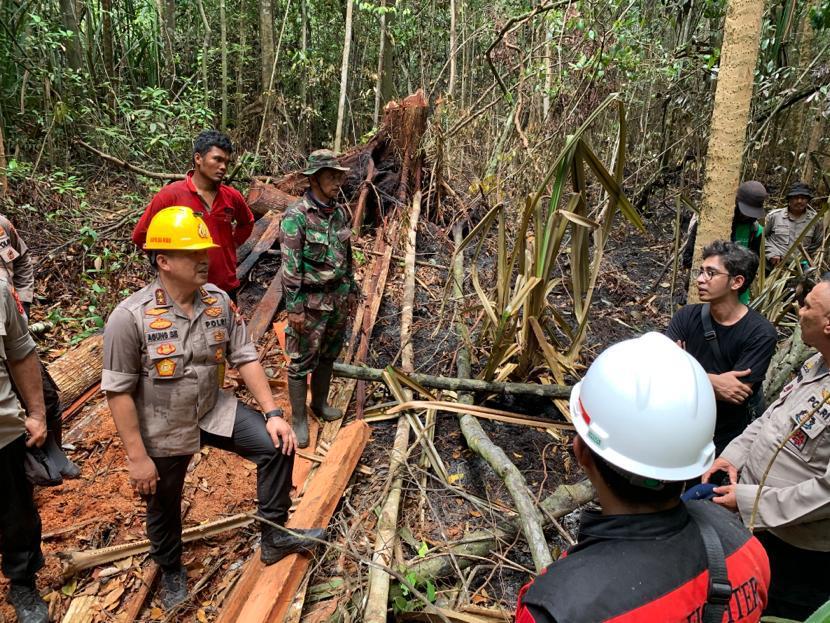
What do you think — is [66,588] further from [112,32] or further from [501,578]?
[112,32]

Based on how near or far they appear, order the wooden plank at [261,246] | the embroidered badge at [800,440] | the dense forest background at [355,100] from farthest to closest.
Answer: the dense forest background at [355,100], the wooden plank at [261,246], the embroidered badge at [800,440]

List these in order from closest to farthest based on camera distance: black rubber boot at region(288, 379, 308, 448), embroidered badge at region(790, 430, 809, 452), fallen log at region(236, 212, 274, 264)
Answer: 1. embroidered badge at region(790, 430, 809, 452)
2. black rubber boot at region(288, 379, 308, 448)
3. fallen log at region(236, 212, 274, 264)

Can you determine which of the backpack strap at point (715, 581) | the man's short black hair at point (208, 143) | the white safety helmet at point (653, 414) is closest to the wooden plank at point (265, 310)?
the man's short black hair at point (208, 143)

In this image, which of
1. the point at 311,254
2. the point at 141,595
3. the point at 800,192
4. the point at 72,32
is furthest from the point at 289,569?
the point at 72,32

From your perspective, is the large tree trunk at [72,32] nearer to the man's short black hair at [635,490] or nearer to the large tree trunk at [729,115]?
the large tree trunk at [729,115]

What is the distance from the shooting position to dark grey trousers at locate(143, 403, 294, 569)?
8.15 feet

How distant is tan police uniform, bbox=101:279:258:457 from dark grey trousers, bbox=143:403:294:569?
0.25ft

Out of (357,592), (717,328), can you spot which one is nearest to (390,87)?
(717,328)

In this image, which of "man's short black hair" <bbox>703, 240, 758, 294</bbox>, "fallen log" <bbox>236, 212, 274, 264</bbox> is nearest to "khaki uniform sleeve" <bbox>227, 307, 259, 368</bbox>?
"man's short black hair" <bbox>703, 240, 758, 294</bbox>

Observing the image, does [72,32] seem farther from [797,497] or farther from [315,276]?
[797,497]

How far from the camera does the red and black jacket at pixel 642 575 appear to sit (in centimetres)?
104

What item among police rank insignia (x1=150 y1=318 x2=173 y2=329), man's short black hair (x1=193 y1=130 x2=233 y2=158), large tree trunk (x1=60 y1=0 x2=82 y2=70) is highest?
large tree trunk (x1=60 y1=0 x2=82 y2=70)

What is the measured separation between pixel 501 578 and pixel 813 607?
1.30m

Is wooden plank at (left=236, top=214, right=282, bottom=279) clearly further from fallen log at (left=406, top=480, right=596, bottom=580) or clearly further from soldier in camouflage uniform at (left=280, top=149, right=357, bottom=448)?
fallen log at (left=406, top=480, right=596, bottom=580)
